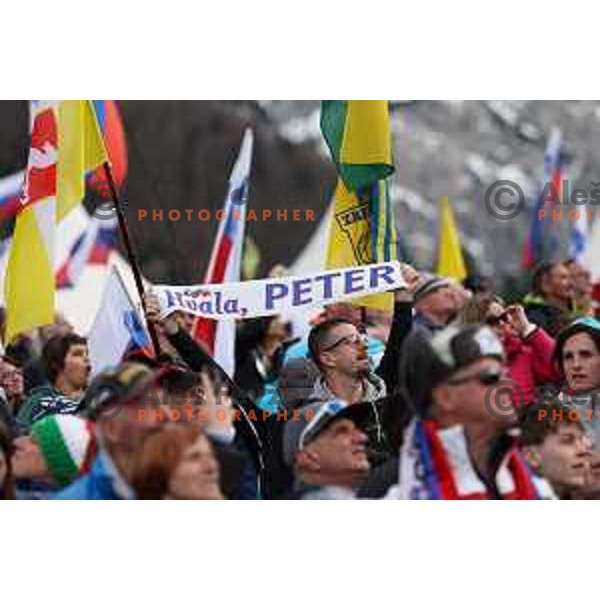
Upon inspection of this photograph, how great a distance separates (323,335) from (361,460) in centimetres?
41

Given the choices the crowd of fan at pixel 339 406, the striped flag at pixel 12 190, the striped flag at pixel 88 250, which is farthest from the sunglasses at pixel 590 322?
the striped flag at pixel 12 190

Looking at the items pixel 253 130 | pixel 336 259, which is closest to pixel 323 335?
pixel 336 259

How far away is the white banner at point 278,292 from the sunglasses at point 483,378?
415 millimetres

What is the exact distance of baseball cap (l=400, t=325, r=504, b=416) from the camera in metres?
5.59

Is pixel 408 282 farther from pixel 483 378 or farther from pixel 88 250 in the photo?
pixel 88 250

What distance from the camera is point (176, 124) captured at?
19.1 ft

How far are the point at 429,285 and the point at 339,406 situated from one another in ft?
1.54

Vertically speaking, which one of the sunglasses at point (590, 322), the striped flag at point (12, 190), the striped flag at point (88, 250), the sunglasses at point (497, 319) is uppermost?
the striped flag at point (12, 190)

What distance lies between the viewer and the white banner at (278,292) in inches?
231

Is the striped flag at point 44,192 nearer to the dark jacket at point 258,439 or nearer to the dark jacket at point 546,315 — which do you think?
the dark jacket at point 258,439

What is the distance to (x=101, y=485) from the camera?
221 inches

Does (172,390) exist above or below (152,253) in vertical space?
below

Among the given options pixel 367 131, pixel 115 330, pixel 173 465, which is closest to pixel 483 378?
pixel 367 131

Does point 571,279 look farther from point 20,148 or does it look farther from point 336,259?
point 20,148
